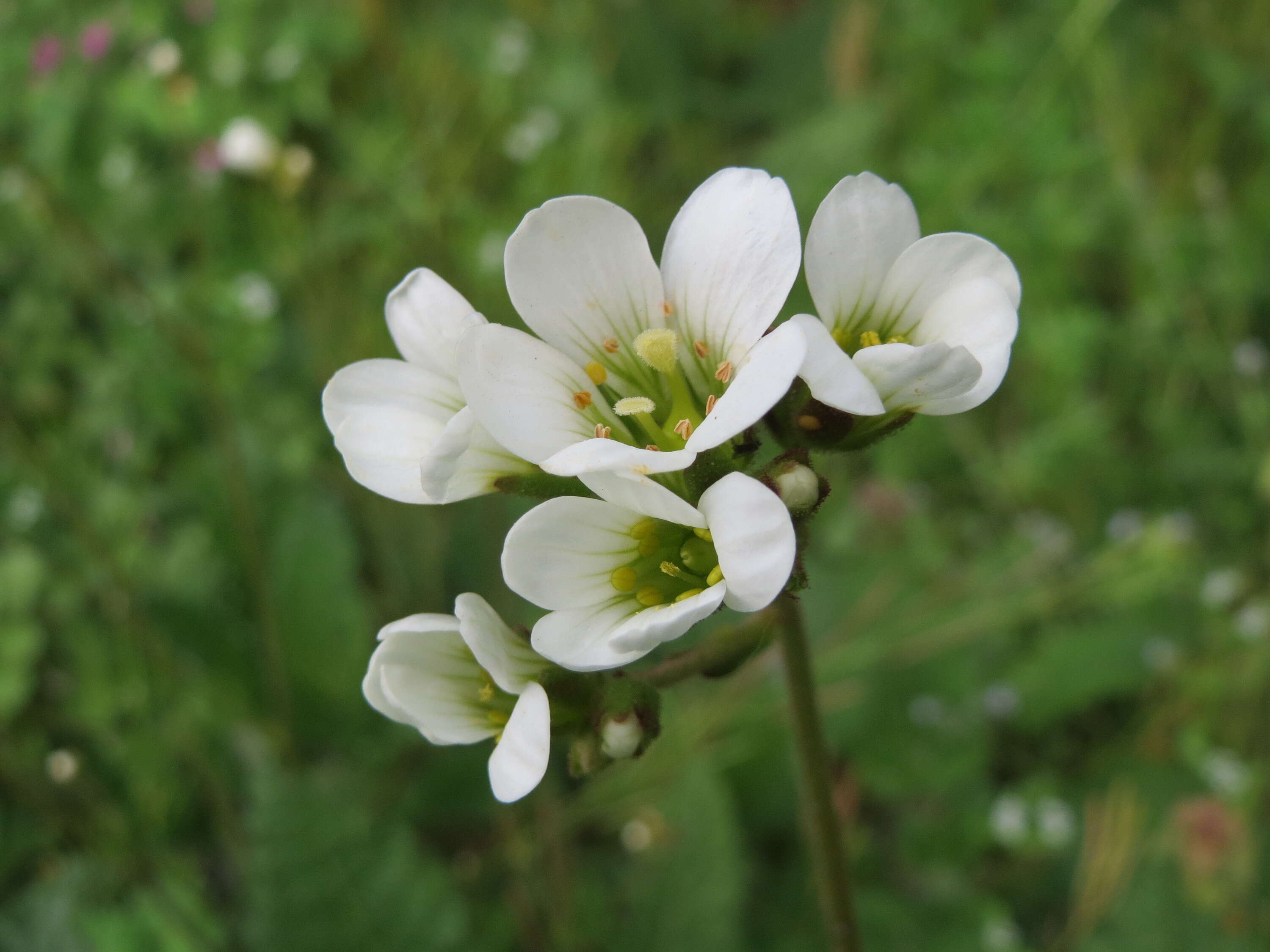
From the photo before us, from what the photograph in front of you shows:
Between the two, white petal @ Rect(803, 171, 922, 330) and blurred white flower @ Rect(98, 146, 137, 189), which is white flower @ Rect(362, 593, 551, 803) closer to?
white petal @ Rect(803, 171, 922, 330)

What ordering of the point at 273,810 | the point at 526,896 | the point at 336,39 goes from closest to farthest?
the point at 273,810 → the point at 526,896 → the point at 336,39

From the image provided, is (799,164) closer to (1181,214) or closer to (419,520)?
(1181,214)

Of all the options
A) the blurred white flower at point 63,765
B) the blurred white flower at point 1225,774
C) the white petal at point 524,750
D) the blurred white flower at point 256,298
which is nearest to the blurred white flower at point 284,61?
the blurred white flower at point 256,298

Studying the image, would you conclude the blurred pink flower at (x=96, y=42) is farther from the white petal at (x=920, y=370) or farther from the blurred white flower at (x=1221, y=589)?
the blurred white flower at (x=1221, y=589)

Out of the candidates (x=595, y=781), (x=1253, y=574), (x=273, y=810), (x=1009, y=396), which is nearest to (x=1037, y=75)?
(x=1009, y=396)

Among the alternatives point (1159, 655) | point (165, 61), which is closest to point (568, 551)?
point (1159, 655)

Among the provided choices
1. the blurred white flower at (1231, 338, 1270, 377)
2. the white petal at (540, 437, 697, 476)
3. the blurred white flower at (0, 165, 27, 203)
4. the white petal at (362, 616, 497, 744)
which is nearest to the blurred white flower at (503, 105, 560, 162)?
the blurred white flower at (0, 165, 27, 203)

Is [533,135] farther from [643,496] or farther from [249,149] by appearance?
[643,496]
